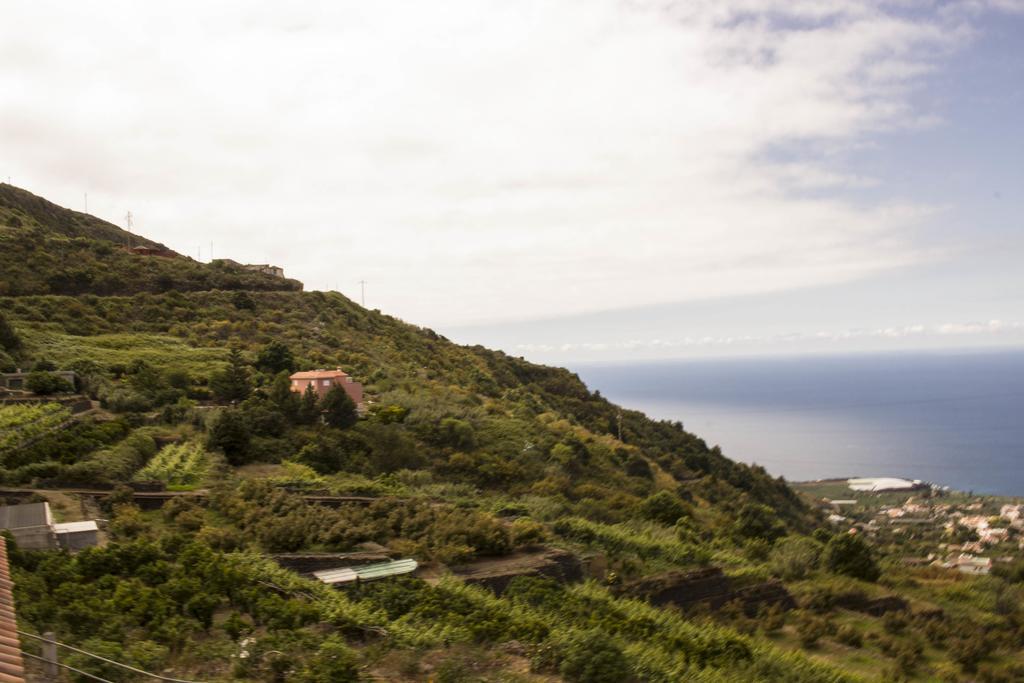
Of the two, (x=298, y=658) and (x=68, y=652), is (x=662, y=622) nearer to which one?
(x=298, y=658)

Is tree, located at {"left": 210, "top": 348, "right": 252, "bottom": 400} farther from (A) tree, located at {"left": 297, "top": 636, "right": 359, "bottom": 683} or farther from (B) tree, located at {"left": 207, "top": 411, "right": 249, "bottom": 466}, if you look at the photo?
(A) tree, located at {"left": 297, "top": 636, "right": 359, "bottom": 683}

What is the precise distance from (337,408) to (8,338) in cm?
1440

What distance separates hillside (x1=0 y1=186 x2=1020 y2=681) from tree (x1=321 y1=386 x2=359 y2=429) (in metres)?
0.06

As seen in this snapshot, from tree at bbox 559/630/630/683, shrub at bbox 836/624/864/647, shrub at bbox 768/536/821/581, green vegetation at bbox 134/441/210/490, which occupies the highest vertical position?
green vegetation at bbox 134/441/210/490

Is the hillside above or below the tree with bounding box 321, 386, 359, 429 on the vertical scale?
below

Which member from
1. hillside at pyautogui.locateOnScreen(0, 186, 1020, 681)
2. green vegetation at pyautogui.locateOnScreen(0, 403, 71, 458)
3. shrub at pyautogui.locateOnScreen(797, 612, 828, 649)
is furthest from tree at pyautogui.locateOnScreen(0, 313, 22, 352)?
shrub at pyautogui.locateOnScreen(797, 612, 828, 649)

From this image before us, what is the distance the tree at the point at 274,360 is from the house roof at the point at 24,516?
62.4ft

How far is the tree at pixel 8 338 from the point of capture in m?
27.2

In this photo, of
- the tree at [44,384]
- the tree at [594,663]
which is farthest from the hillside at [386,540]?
the tree at [44,384]

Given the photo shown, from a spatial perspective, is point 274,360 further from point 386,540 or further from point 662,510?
point 386,540

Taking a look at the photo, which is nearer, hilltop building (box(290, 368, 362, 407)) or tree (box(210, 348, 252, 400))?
tree (box(210, 348, 252, 400))

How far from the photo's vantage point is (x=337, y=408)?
24.0m

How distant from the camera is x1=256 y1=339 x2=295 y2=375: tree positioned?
31125 millimetres

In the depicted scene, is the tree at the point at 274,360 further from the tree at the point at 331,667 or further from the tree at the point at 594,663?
the tree at the point at 594,663
